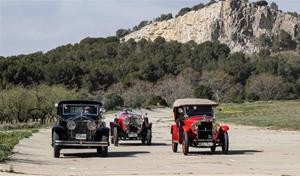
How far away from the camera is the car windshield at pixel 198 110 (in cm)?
2484

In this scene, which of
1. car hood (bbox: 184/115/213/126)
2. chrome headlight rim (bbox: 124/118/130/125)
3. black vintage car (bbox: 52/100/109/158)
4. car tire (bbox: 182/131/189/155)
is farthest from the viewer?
chrome headlight rim (bbox: 124/118/130/125)

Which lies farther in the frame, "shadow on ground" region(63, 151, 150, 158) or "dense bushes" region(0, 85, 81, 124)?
"dense bushes" region(0, 85, 81, 124)

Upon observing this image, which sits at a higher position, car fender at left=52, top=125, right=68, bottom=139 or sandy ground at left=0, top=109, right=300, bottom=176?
car fender at left=52, top=125, right=68, bottom=139

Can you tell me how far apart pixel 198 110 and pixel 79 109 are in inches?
178

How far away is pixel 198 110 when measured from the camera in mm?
24953

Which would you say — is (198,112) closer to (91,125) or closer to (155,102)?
(91,125)

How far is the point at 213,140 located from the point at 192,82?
→ 110 m

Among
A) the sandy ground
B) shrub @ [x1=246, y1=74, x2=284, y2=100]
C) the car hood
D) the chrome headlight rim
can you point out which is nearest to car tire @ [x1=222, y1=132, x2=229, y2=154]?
the sandy ground

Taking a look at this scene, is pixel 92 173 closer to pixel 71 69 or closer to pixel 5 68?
pixel 5 68

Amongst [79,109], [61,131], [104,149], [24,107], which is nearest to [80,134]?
[61,131]

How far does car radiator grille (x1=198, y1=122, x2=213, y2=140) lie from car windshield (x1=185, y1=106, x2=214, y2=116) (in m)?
1.41

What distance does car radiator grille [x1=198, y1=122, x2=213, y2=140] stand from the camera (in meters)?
23.4

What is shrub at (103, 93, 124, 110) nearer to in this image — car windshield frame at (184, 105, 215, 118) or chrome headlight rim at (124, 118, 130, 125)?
chrome headlight rim at (124, 118, 130, 125)

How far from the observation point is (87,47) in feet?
531
